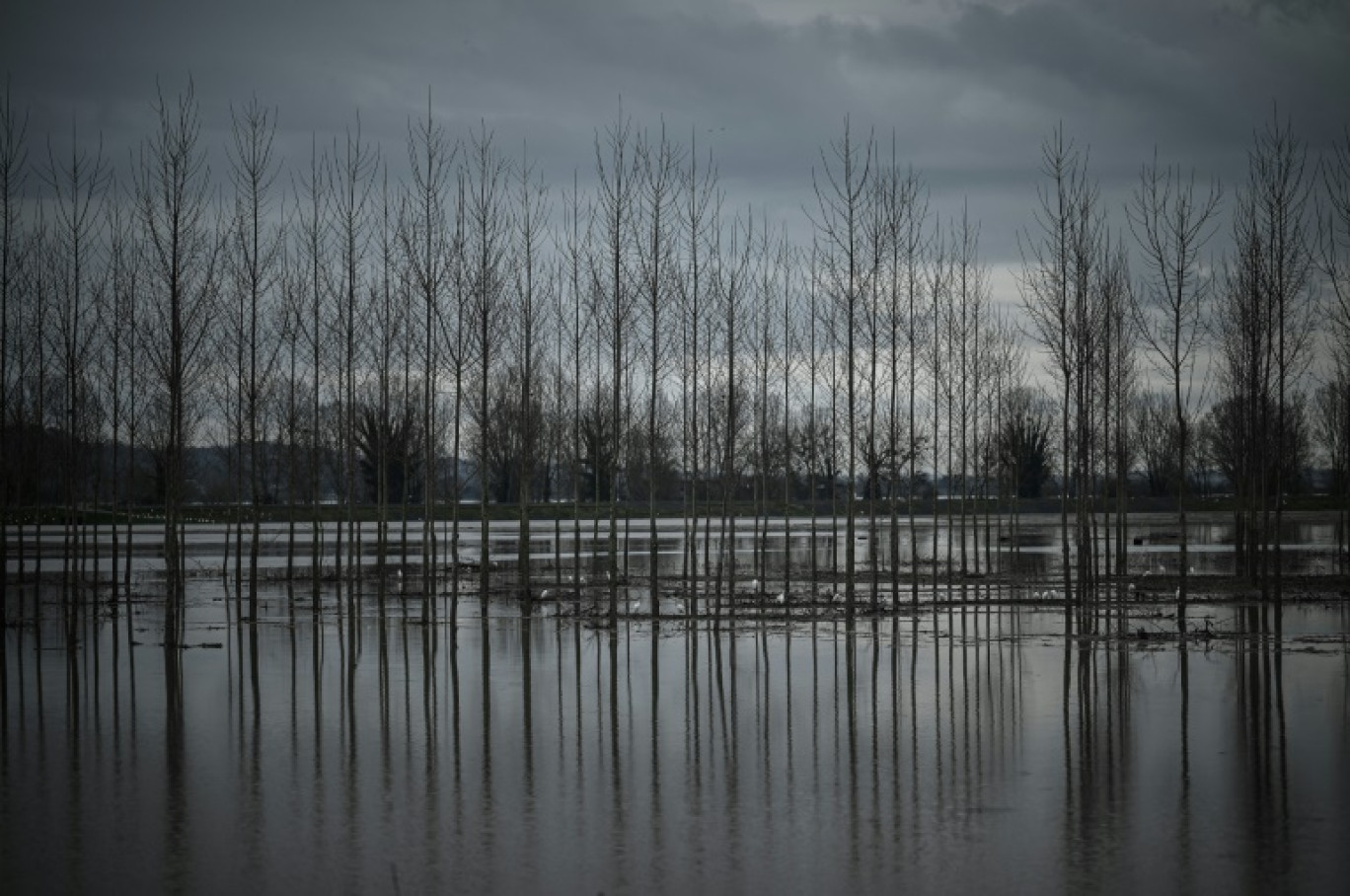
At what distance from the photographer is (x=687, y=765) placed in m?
A: 12.3

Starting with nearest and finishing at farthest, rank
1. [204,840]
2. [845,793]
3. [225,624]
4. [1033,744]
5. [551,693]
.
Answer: [204,840] → [845,793] → [1033,744] → [551,693] → [225,624]

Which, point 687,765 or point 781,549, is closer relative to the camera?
point 687,765

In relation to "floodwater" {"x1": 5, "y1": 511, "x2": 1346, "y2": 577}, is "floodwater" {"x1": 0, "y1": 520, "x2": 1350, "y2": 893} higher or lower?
higher

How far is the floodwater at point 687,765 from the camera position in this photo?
9.01 meters

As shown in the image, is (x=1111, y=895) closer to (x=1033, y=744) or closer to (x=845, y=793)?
(x=845, y=793)

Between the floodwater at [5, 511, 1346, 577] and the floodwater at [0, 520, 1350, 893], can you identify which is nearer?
the floodwater at [0, 520, 1350, 893]

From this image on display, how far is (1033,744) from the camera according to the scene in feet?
42.8

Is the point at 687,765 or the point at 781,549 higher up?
the point at 687,765

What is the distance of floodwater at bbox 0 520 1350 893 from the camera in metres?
9.01

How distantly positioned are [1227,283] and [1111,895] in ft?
83.9

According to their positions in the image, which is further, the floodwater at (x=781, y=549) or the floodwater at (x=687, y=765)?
the floodwater at (x=781, y=549)

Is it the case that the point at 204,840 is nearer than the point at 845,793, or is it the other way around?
the point at 204,840

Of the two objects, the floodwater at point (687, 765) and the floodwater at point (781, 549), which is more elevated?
the floodwater at point (687, 765)

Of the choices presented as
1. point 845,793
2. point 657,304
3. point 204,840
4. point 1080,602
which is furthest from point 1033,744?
point 657,304
